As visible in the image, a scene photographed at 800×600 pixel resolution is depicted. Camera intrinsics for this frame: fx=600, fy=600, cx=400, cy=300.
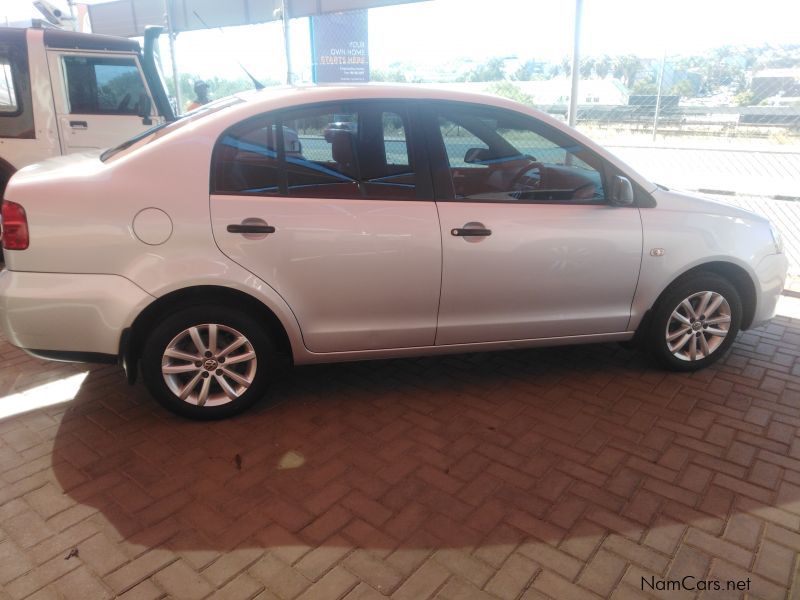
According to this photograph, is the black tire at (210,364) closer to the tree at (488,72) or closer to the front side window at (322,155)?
the front side window at (322,155)

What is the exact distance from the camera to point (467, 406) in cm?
346

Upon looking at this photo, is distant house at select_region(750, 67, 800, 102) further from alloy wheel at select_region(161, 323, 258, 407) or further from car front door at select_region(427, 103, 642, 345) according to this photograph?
alloy wheel at select_region(161, 323, 258, 407)

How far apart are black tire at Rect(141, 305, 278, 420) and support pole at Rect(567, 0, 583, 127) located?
4040 mm

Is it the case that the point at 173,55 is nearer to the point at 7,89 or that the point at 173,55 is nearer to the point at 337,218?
the point at 7,89

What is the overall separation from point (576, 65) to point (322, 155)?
345 centimetres

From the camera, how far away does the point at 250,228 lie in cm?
296

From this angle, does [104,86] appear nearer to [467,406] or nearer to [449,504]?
[467,406]

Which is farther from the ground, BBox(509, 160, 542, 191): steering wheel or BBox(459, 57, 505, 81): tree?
BBox(459, 57, 505, 81): tree

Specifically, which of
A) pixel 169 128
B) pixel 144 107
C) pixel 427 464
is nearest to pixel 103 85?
pixel 144 107

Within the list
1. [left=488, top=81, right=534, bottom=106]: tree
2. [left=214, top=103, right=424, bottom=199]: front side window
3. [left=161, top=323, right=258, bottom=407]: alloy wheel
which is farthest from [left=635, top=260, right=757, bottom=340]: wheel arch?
[left=488, top=81, right=534, bottom=106]: tree

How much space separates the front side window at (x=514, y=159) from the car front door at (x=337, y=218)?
0.26m

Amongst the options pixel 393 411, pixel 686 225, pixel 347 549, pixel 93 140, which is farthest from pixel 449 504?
pixel 93 140

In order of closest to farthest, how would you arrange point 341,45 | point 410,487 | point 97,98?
point 410,487 < point 97,98 < point 341,45

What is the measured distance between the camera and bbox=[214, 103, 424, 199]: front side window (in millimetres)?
3000
